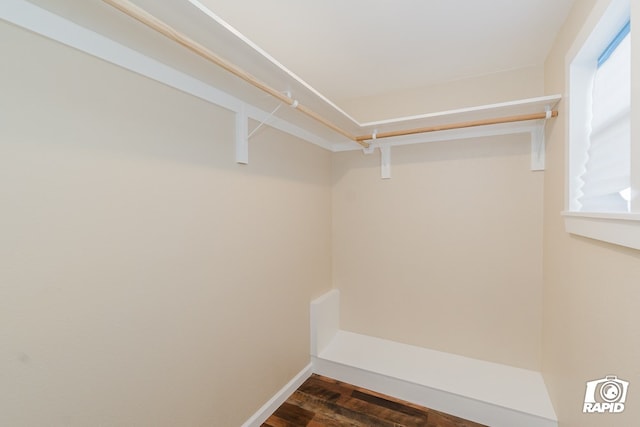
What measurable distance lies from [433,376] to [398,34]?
2.28 m

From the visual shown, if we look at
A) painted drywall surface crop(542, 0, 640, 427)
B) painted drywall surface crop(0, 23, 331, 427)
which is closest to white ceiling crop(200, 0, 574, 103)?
painted drywall surface crop(542, 0, 640, 427)

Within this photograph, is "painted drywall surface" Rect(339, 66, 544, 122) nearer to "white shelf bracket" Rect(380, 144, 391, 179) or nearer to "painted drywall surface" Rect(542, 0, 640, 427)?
"painted drywall surface" Rect(542, 0, 640, 427)

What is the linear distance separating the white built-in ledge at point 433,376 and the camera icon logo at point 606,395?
644 mm

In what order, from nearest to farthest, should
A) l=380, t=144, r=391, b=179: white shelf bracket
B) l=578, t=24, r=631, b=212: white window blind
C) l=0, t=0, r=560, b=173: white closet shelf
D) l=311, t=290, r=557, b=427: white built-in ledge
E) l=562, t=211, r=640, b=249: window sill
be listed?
l=562, t=211, r=640, b=249: window sill, l=0, t=0, r=560, b=173: white closet shelf, l=578, t=24, r=631, b=212: white window blind, l=311, t=290, r=557, b=427: white built-in ledge, l=380, t=144, r=391, b=179: white shelf bracket

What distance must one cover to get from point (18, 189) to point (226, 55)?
2.88ft

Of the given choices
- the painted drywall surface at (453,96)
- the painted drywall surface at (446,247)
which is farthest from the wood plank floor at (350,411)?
the painted drywall surface at (453,96)

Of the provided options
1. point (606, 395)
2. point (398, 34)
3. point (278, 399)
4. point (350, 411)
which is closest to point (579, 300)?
point (606, 395)

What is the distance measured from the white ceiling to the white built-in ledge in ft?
6.27

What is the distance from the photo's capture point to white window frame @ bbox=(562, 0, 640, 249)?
31.2 inches

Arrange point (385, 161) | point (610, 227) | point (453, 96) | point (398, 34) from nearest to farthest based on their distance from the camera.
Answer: point (610, 227) → point (398, 34) → point (453, 96) → point (385, 161)

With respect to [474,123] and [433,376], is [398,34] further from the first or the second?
[433,376]

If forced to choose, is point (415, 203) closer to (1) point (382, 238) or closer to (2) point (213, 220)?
(1) point (382, 238)

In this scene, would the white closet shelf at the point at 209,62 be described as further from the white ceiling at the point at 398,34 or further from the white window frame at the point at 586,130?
the white ceiling at the point at 398,34

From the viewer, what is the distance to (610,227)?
916 mm
